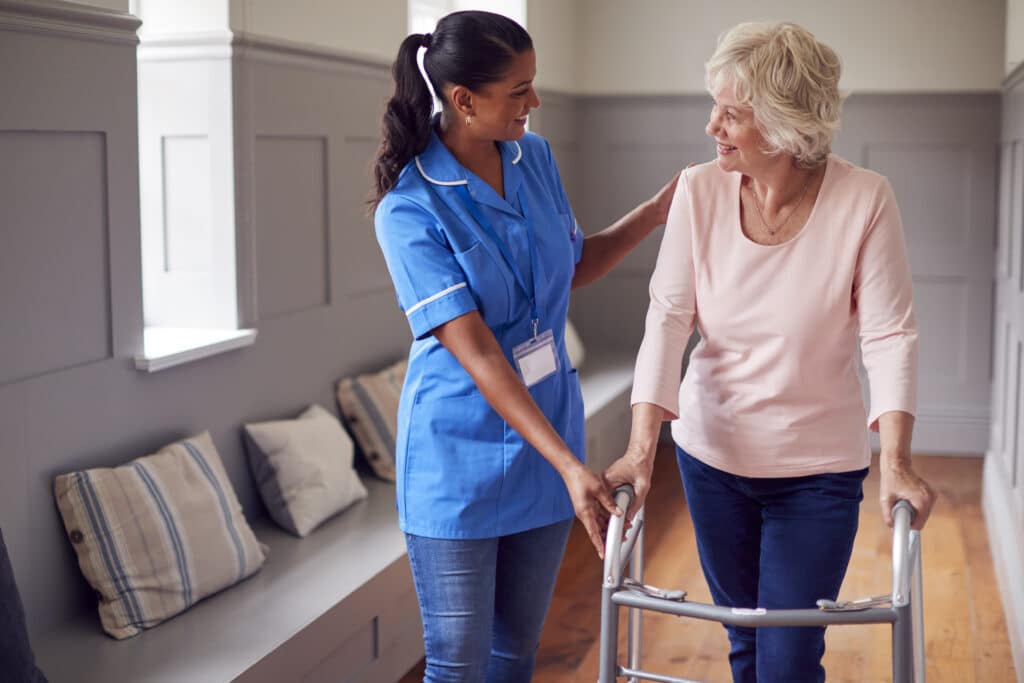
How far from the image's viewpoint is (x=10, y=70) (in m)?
2.35

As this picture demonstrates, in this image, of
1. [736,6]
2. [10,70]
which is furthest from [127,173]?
[736,6]

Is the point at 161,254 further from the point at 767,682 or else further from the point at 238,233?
the point at 767,682

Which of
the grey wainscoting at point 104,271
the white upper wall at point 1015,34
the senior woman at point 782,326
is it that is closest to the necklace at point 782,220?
the senior woman at point 782,326

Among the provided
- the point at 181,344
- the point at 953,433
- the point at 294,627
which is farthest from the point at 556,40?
the point at 294,627

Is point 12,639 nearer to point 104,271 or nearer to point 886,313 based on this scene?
point 104,271

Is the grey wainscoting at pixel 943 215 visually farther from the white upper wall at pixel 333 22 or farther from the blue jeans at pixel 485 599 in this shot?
the blue jeans at pixel 485 599

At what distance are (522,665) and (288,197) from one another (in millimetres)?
1873

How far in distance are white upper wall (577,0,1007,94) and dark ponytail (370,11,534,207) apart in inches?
150

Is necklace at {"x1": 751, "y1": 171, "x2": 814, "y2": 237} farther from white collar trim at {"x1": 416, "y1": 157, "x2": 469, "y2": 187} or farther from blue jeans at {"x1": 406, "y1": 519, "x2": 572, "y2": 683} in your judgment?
blue jeans at {"x1": 406, "y1": 519, "x2": 572, "y2": 683}

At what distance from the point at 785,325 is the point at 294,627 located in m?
1.32

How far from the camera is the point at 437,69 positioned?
1.89 m

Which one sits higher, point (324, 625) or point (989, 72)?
point (989, 72)

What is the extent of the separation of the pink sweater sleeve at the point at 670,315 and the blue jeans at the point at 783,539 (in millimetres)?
180

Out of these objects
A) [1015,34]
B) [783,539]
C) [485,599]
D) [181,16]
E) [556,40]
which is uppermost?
[556,40]
